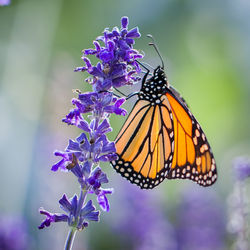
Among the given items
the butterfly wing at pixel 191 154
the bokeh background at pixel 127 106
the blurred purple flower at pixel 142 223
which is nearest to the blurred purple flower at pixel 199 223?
the bokeh background at pixel 127 106
